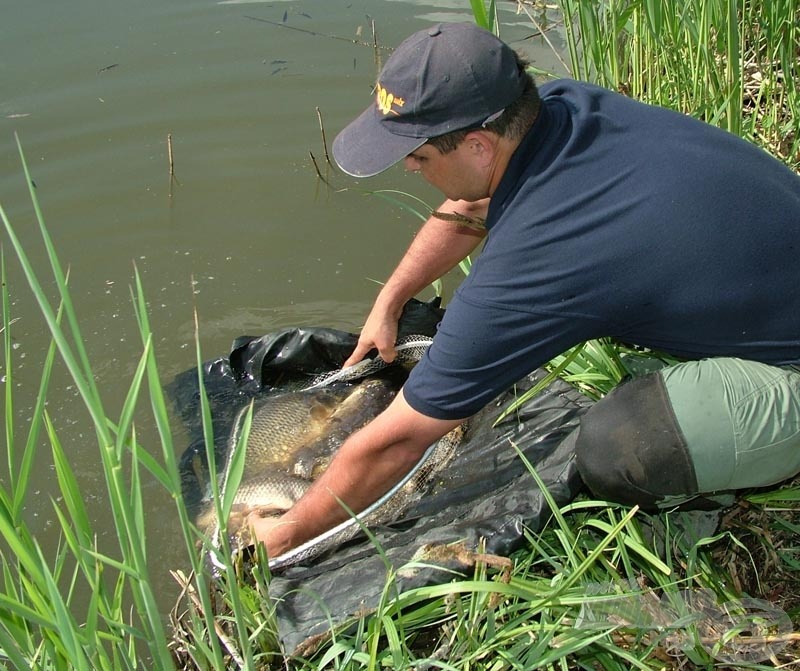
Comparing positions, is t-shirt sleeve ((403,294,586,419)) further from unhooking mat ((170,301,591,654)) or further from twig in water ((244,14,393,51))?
twig in water ((244,14,393,51))

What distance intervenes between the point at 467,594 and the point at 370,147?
1.17 m

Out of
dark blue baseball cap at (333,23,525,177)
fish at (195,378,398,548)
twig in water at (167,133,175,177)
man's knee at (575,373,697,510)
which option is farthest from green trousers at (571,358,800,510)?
twig in water at (167,133,175,177)

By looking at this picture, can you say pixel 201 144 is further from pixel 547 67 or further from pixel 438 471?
pixel 438 471

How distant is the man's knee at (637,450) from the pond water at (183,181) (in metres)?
1.50

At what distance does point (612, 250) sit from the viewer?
2.13m

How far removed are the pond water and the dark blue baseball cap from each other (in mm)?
1699

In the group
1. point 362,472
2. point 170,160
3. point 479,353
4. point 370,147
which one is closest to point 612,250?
point 479,353

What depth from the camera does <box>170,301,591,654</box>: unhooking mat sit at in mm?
2342

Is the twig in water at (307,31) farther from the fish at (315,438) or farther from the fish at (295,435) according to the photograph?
the fish at (295,435)

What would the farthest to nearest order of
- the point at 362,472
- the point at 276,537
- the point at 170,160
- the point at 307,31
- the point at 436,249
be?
the point at 307,31 → the point at 170,160 → the point at 436,249 → the point at 276,537 → the point at 362,472

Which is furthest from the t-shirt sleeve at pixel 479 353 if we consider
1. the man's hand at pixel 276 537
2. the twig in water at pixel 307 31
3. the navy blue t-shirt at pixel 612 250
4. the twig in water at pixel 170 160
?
the twig in water at pixel 307 31

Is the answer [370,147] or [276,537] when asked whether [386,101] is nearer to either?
[370,147]

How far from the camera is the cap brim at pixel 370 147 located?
228cm

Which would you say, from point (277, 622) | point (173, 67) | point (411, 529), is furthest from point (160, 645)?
point (173, 67)
